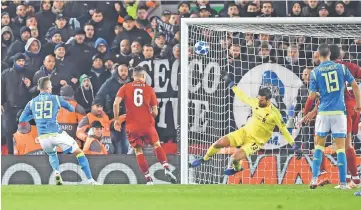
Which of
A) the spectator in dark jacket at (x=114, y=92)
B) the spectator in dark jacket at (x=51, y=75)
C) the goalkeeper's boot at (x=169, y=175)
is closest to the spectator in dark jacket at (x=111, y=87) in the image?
the spectator in dark jacket at (x=114, y=92)

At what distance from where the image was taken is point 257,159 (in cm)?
1638

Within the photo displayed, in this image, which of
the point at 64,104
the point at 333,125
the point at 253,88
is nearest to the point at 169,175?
the point at 64,104

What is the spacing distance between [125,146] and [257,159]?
7.28 ft

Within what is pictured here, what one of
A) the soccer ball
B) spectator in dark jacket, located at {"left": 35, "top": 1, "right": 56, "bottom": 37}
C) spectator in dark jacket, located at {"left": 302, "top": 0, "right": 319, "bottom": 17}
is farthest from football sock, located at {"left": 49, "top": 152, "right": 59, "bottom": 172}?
spectator in dark jacket, located at {"left": 302, "top": 0, "right": 319, "bottom": 17}

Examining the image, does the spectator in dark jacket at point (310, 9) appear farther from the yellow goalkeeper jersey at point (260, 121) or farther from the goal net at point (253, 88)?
the yellow goalkeeper jersey at point (260, 121)

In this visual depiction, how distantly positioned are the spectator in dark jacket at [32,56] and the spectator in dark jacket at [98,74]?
3.17 ft

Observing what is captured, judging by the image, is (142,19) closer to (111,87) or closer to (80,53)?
(80,53)

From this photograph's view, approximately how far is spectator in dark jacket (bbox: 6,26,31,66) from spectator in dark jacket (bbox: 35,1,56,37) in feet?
0.89

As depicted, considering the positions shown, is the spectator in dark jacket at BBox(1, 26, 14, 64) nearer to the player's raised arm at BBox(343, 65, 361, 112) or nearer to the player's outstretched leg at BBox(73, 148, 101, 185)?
the player's outstretched leg at BBox(73, 148, 101, 185)

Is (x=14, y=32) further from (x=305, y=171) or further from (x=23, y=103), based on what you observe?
(x=305, y=171)

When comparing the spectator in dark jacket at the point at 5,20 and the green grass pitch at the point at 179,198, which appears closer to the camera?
the green grass pitch at the point at 179,198

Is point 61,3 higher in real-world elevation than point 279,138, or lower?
higher

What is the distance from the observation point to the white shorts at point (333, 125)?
12820 mm

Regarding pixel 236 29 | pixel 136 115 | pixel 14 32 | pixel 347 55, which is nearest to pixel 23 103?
pixel 14 32
